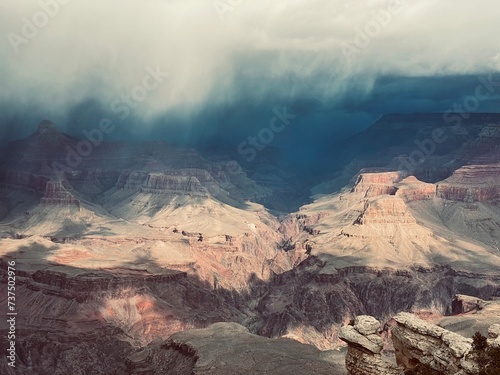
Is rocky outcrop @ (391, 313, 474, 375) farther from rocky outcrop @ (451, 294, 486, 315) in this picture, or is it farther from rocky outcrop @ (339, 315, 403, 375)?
rocky outcrop @ (451, 294, 486, 315)

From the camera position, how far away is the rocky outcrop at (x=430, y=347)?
34469 mm

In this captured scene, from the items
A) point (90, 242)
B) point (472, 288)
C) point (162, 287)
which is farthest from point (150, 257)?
point (472, 288)

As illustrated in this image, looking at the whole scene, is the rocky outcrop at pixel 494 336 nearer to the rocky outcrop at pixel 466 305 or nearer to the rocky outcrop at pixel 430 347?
the rocky outcrop at pixel 430 347

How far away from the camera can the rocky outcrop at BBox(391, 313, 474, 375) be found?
34.5m

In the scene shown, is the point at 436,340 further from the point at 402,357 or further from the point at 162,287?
the point at 162,287

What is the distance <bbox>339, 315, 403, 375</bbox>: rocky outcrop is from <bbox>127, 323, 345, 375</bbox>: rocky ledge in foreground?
3019 cm

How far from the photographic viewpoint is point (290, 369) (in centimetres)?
6925

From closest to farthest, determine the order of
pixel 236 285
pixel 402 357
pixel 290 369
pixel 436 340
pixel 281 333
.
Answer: pixel 436 340 < pixel 402 357 < pixel 290 369 < pixel 281 333 < pixel 236 285

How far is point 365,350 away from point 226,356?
142ft

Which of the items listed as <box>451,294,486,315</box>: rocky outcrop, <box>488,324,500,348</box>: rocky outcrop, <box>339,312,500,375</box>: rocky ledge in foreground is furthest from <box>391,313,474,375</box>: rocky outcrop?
<box>451,294,486,315</box>: rocky outcrop

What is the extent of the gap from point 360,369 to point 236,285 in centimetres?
15107

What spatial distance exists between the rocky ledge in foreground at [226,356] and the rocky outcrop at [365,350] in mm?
30195

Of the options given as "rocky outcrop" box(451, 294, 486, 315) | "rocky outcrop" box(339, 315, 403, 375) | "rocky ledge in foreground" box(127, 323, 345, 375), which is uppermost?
"rocky outcrop" box(451, 294, 486, 315)

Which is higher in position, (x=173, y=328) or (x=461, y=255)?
(x=461, y=255)
